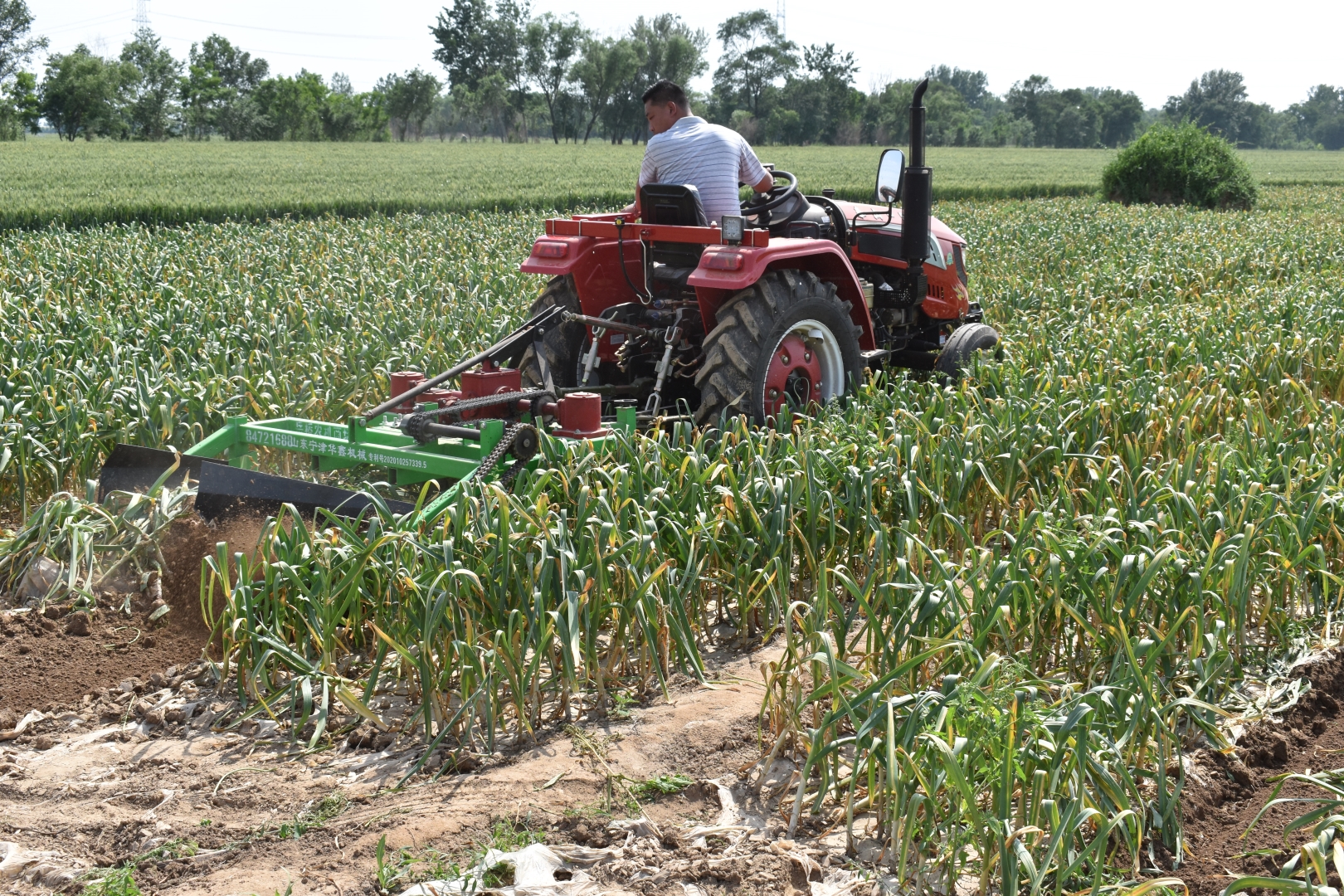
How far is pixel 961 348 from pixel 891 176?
1149mm

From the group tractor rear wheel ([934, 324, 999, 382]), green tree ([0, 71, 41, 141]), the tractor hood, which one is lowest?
tractor rear wheel ([934, 324, 999, 382])

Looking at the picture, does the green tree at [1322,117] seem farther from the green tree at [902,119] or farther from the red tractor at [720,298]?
the red tractor at [720,298]

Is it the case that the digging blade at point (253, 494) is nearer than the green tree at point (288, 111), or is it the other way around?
the digging blade at point (253, 494)

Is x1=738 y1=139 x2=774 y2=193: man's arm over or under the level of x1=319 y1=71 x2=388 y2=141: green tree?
under

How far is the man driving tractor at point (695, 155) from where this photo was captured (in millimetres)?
5345

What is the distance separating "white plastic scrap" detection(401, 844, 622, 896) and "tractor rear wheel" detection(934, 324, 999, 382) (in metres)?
4.36

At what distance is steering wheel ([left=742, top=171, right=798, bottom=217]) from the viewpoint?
5.78 m

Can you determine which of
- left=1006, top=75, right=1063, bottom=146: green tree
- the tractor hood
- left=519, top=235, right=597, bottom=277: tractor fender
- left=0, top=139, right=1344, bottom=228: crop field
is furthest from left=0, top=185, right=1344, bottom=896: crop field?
left=1006, top=75, right=1063, bottom=146: green tree

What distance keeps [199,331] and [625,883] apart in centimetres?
655

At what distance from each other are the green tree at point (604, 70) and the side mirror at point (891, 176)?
269ft

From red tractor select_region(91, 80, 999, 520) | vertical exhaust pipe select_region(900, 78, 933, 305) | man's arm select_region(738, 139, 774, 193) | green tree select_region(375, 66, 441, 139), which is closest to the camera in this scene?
red tractor select_region(91, 80, 999, 520)

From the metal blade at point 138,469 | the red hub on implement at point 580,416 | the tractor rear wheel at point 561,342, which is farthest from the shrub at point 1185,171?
the metal blade at point 138,469

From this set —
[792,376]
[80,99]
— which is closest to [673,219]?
[792,376]

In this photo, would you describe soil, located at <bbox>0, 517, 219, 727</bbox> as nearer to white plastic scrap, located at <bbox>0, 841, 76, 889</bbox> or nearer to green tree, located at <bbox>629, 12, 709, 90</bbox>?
white plastic scrap, located at <bbox>0, 841, 76, 889</bbox>
